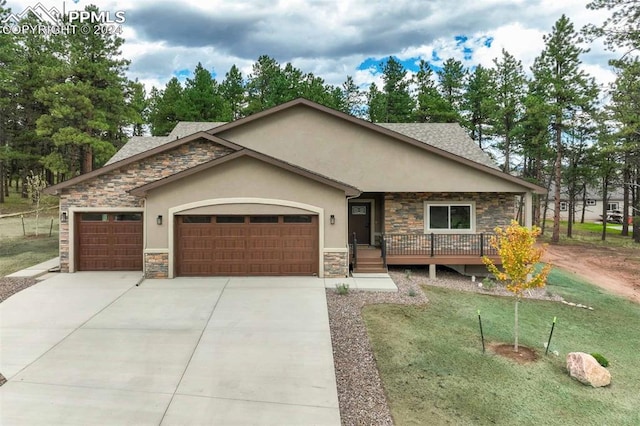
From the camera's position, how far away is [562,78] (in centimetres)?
2325

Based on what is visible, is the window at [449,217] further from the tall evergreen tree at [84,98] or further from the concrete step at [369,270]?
the tall evergreen tree at [84,98]

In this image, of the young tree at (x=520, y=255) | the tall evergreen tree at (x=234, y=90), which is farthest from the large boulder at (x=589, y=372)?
the tall evergreen tree at (x=234, y=90)

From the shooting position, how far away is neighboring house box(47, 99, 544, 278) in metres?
11.5

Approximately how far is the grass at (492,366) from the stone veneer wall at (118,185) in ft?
28.4

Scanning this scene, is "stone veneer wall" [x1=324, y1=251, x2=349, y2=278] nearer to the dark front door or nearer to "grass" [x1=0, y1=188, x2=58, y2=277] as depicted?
the dark front door

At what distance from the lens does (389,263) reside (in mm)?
13070

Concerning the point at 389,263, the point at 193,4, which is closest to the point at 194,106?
the point at 193,4

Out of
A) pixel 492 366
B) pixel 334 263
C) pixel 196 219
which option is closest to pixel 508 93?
pixel 334 263

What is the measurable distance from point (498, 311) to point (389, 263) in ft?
13.6

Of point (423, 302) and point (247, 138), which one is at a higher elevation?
point (247, 138)

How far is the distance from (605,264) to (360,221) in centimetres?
1371

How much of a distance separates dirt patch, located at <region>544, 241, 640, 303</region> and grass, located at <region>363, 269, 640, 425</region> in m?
4.76

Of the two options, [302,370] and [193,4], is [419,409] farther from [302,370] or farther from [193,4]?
[193,4]

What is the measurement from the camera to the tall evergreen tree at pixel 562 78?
22.8 meters
